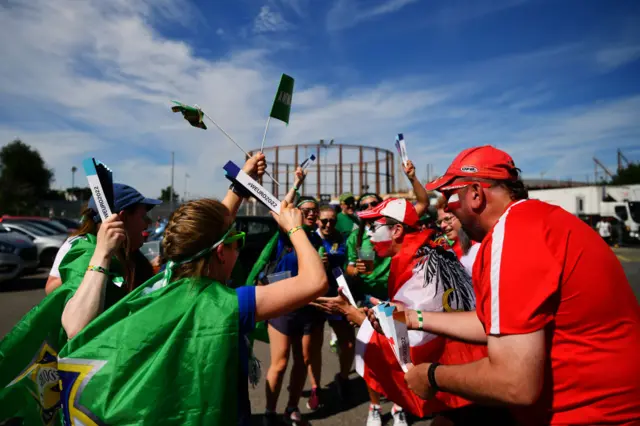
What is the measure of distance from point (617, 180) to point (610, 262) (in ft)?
192

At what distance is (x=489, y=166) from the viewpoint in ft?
5.90

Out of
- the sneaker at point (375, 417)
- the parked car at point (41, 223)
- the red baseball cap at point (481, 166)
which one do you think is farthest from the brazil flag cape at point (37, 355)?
the parked car at point (41, 223)

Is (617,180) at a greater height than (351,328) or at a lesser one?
greater

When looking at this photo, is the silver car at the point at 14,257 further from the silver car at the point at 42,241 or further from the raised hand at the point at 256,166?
the raised hand at the point at 256,166

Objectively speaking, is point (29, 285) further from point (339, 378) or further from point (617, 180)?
point (617, 180)

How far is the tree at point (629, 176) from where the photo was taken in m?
45.9

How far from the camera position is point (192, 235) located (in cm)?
185

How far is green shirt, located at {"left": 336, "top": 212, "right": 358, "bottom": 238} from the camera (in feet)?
22.3

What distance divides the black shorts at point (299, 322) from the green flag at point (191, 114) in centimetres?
201

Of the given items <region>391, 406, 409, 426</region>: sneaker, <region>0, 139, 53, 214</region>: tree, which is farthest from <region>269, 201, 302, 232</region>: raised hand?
<region>0, 139, 53, 214</region>: tree

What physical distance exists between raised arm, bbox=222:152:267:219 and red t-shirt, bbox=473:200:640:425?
60.3 inches

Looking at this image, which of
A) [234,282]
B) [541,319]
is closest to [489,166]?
[541,319]

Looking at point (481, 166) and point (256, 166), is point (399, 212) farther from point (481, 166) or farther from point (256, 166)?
point (481, 166)

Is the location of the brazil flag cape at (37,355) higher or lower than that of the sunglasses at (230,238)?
lower
